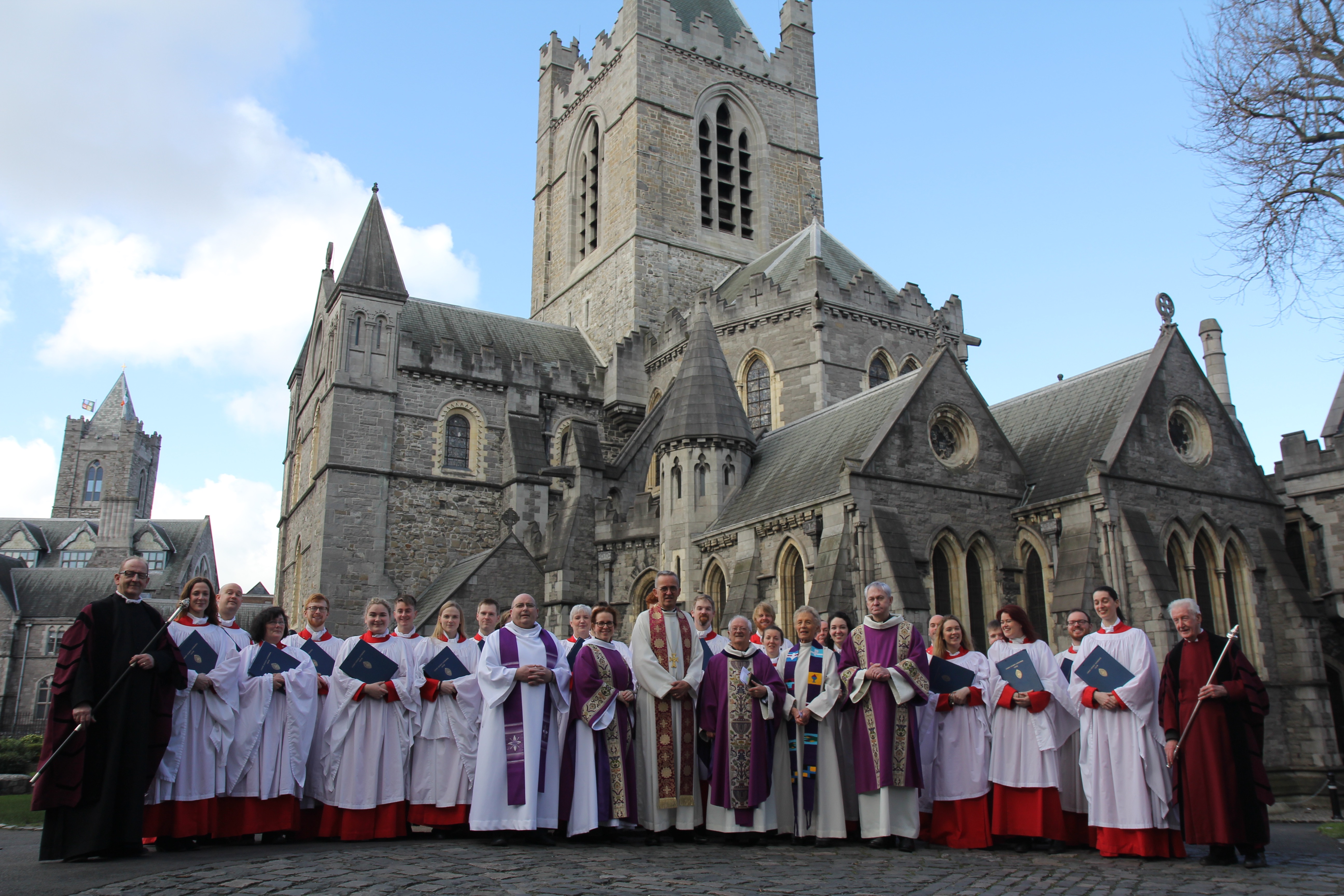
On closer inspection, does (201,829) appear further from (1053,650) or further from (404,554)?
(404,554)

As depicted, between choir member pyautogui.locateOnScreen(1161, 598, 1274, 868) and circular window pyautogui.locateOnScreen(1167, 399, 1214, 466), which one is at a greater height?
circular window pyautogui.locateOnScreen(1167, 399, 1214, 466)

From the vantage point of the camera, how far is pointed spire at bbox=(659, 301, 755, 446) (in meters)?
21.7

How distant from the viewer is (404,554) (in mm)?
25875

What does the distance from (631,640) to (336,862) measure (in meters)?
3.03

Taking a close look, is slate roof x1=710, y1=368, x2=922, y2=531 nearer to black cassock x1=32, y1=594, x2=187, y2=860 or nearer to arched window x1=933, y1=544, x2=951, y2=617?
arched window x1=933, y1=544, x2=951, y2=617

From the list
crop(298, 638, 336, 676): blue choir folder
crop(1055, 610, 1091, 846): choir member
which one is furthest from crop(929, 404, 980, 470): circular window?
crop(298, 638, 336, 676): blue choir folder

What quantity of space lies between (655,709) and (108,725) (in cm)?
417

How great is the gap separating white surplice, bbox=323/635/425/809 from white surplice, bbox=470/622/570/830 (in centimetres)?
70

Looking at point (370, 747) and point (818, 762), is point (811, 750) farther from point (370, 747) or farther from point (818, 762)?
point (370, 747)

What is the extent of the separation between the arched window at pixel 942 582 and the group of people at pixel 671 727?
328 inches

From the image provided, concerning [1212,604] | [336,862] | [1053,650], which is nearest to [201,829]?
[336,862]

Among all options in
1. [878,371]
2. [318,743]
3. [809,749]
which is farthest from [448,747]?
[878,371]

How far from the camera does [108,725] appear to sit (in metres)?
7.25

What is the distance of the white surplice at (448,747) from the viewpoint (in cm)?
854
